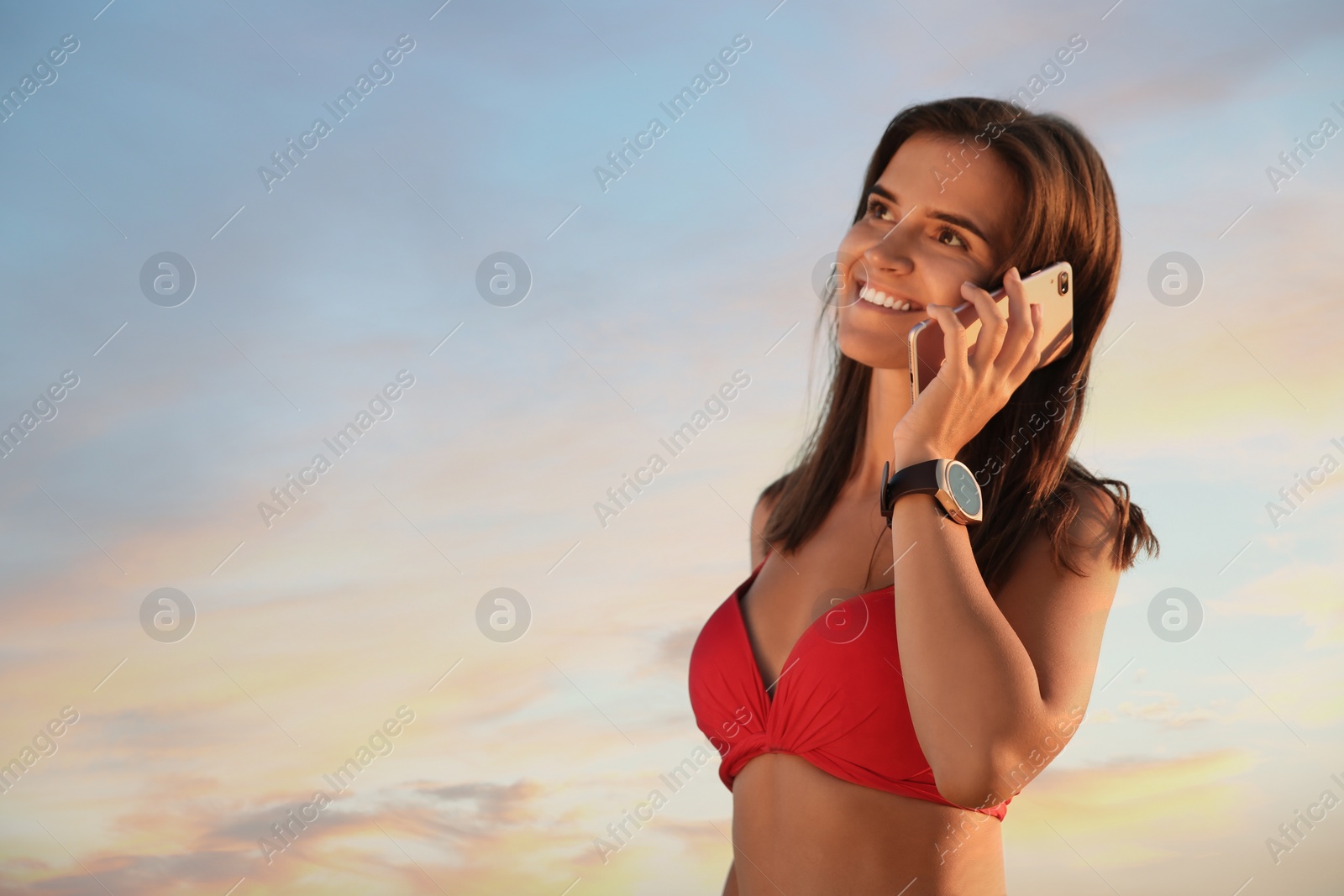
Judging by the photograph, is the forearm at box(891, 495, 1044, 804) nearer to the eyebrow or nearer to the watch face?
the watch face

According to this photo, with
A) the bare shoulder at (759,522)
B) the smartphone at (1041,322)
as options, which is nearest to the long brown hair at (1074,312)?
the smartphone at (1041,322)

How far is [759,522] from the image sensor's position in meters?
4.98

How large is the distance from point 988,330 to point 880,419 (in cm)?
91

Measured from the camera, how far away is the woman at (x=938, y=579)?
3.13 m

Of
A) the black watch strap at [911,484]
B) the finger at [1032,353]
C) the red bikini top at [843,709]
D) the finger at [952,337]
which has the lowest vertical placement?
the red bikini top at [843,709]

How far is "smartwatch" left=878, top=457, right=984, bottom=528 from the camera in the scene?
324 centimetres

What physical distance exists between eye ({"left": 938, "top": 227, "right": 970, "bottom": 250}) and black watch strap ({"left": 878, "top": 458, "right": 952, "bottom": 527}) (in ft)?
3.10

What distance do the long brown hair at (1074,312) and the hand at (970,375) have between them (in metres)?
0.29

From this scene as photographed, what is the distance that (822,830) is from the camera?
3.54 meters

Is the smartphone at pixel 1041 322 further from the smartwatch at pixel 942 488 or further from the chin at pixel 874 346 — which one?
the smartwatch at pixel 942 488

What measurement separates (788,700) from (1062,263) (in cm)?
173

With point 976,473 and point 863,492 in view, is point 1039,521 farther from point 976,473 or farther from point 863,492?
point 863,492

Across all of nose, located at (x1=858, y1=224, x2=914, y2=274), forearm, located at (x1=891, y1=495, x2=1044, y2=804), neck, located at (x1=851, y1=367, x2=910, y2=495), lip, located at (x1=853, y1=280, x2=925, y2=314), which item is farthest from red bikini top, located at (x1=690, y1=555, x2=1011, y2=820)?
nose, located at (x1=858, y1=224, x2=914, y2=274)

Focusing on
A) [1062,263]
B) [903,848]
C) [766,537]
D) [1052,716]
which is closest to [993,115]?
[1062,263]
